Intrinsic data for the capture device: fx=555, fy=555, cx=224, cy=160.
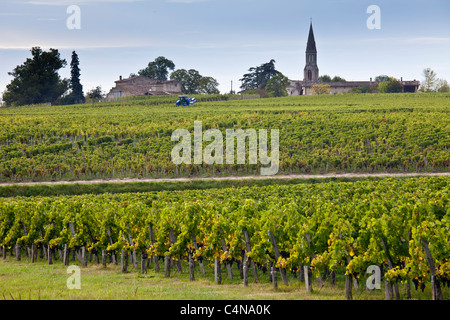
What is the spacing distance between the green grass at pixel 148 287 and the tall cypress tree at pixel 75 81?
118m

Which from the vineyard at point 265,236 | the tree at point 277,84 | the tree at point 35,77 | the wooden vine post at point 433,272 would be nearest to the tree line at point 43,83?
the tree at point 35,77

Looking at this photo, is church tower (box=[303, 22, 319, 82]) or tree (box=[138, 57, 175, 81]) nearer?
tree (box=[138, 57, 175, 81])

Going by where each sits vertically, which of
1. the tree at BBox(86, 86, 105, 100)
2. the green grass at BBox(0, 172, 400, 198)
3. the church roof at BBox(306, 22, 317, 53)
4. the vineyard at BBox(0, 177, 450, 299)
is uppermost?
the church roof at BBox(306, 22, 317, 53)

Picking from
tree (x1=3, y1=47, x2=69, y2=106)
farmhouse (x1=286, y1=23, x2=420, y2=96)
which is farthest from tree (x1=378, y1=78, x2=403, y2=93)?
tree (x1=3, y1=47, x2=69, y2=106)

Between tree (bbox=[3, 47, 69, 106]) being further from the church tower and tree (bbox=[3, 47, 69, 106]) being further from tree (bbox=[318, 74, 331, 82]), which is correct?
tree (bbox=[318, 74, 331, 82])

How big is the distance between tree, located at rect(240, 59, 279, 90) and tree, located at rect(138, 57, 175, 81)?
25.1 m

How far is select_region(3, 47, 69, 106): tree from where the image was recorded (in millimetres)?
131875

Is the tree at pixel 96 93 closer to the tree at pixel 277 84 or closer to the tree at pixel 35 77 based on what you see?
the tree at pixel 35 77

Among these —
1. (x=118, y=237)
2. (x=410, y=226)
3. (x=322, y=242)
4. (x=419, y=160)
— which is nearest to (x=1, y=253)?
(x=118, y=237)

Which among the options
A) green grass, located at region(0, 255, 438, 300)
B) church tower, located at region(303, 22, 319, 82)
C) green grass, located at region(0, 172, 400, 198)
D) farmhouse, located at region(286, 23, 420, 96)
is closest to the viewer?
green grass, located at region(0, 255, 438, 300)

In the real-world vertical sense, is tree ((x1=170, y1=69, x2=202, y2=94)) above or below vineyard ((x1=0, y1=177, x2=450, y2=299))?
above

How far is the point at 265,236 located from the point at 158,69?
158 metres

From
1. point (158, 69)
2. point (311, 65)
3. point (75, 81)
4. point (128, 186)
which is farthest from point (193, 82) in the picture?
point (128, 186)

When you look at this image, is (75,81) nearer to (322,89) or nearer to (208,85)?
(208,85)
